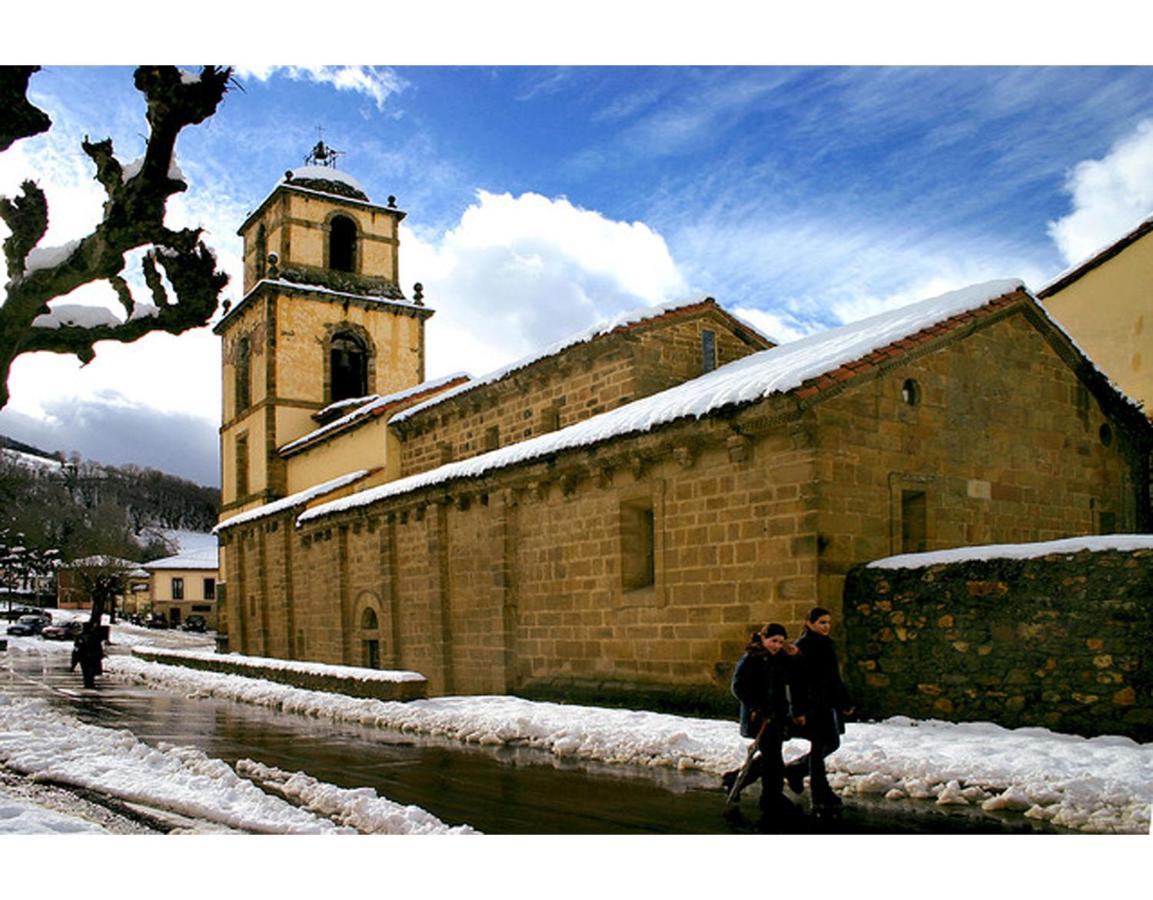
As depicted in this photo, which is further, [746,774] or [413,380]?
[413,380]

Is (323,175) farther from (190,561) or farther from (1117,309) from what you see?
(190,561)

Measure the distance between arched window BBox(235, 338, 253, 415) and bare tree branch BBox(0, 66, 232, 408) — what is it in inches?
1058

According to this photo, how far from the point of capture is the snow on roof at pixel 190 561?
2596 inches

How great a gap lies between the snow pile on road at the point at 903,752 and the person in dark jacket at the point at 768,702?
2.91 ft

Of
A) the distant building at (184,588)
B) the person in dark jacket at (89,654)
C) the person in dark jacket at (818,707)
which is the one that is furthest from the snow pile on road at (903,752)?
the distant building at (184,588)

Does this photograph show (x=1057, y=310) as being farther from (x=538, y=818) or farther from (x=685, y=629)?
(x=538, y=818)

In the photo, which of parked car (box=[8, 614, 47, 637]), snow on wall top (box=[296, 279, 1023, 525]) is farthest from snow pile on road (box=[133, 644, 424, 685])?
parked car (box=[8, 614, 47, 637])

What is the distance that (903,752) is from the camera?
327 inches

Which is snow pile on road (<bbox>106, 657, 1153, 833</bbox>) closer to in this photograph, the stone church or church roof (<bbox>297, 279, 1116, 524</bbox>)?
the stone church

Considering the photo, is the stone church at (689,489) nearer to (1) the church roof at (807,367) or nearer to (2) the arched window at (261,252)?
(1) the church roof at (807,367)
